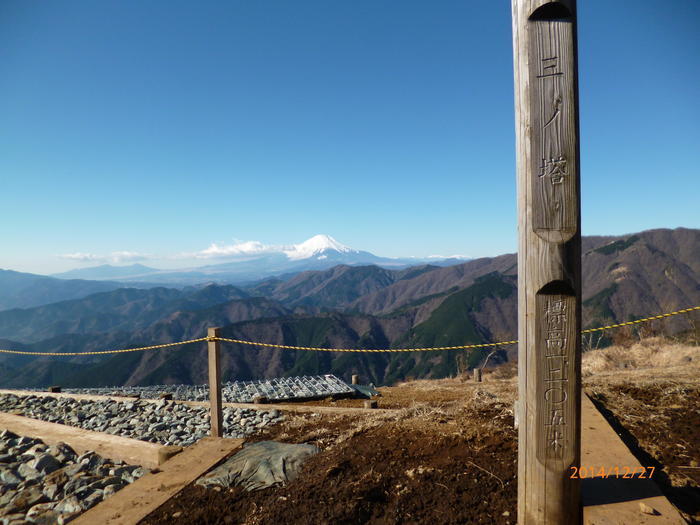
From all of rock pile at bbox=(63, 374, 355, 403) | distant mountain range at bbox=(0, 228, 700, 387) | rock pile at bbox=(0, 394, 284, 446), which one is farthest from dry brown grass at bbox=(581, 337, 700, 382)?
distant mountain range at bbox=(0, 228, 700, 387)

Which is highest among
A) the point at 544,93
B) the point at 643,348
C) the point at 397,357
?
the point at 544,93

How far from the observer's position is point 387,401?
975 cm

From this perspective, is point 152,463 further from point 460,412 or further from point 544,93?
point 544,93

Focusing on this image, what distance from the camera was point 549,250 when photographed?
228 cm

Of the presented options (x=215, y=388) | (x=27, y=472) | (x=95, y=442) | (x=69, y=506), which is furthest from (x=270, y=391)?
(x=69, y=506)

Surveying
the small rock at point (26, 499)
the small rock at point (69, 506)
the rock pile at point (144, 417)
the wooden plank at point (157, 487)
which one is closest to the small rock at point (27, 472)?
the small rock at point (26, 499)

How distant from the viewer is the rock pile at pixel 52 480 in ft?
11.3

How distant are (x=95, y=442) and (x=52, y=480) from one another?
28.3 inches

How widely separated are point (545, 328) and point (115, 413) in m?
9.17

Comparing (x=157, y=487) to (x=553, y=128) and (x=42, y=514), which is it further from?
(x=553, y=128)

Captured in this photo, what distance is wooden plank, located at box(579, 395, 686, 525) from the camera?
2.44 meters

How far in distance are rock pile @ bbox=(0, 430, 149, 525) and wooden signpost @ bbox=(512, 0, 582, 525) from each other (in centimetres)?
395

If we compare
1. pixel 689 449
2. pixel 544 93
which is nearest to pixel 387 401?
pixel 689 449

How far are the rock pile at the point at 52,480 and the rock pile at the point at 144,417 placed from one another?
1851 mm
